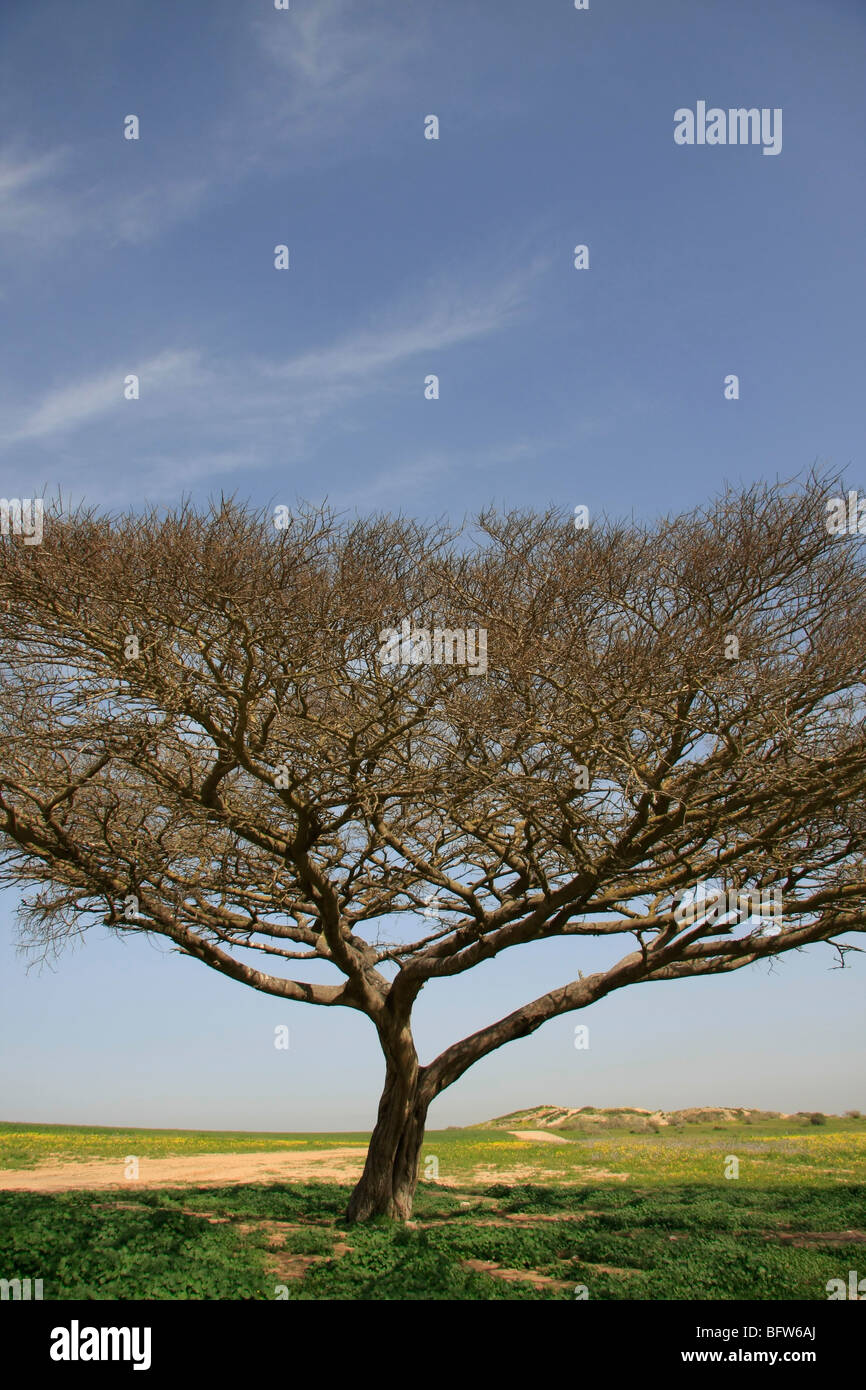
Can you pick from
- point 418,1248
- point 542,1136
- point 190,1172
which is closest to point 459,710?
point 418,1248

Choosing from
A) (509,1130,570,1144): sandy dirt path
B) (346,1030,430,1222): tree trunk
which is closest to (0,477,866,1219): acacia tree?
(346,1030,430,1222): tree trunk

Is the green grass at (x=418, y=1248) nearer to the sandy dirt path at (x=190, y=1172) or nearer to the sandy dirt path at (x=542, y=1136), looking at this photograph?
the sandy dirt path at (x=190, y=1172)

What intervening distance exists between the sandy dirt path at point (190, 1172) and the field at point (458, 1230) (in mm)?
98

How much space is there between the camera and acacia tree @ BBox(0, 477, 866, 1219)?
364 inches

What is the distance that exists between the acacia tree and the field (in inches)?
136

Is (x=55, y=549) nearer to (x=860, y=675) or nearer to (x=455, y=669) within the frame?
(x=455, y=669)

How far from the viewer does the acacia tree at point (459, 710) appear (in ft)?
30.4

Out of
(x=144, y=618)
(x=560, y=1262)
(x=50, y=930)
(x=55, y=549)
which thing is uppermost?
(x=55, y=549)

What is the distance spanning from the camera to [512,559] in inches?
409

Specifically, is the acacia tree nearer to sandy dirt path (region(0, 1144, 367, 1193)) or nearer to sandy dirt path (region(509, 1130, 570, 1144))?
sandy dirt path (region(0, 1144, 367, 1193))

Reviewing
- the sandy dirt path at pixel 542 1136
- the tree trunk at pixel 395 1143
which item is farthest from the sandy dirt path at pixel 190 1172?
the sandy dirt path at pixel 542 1136

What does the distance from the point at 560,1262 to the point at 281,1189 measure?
707 cm

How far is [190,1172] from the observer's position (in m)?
20.3
